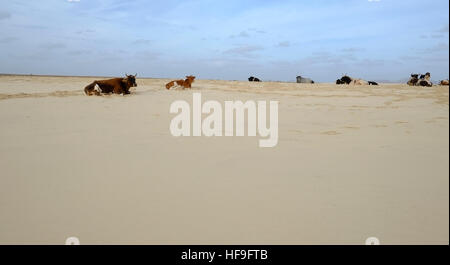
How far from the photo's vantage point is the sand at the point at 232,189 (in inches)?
69.2

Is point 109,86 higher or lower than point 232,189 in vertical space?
higher

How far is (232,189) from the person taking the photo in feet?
7.72

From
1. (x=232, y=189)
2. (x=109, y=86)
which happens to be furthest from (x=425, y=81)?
(x=232, y=189)

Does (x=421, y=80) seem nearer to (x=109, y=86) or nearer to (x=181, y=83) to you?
(x=181, y=83)

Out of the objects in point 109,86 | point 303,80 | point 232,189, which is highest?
point 303,80

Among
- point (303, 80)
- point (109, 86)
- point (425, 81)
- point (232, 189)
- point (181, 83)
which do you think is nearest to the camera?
point (232, 189)

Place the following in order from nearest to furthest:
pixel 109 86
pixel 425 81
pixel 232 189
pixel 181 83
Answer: pixel 232 189
pixel 109 86
pixel 181 83
pixel 425 81

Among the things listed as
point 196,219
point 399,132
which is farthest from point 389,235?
point 399,132

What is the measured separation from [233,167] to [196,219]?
979mm

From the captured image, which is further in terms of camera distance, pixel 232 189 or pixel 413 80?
pixel 413 80

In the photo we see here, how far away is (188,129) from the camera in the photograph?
4.70 meters

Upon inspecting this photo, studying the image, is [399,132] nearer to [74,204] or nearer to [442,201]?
[442,201]

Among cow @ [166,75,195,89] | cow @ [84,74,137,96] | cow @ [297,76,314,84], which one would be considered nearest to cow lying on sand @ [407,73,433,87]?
cow @ [297,76,314,84]

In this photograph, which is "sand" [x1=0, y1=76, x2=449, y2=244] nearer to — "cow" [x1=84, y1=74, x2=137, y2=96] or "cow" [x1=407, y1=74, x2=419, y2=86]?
"cow" [x1=84, y1=74, x2=137, y2=96]
